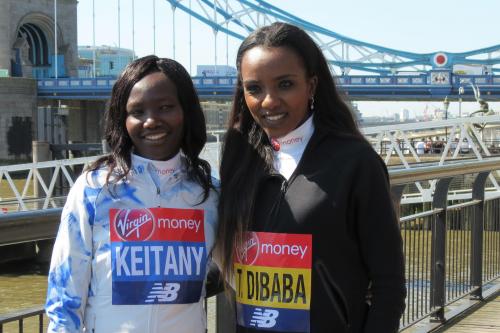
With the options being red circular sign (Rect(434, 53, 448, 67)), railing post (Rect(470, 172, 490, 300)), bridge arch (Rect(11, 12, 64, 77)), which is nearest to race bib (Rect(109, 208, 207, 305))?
railing post (Rect(470, 172, 490, 300))

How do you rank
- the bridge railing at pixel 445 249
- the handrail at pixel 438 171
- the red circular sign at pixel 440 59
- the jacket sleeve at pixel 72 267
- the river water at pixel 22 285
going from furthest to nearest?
the red circular sign at pixel 440 59 → the river water at pixel 22 285 → the bridge railing at pixel 445 249 → the handrail at pixel 438 171 → the jacket sleeve at pixel 72 267

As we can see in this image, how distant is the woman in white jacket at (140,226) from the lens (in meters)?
1.67

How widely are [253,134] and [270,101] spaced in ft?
0.56

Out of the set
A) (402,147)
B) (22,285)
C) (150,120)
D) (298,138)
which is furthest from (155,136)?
(402,147)

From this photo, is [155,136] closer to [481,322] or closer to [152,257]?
[152,257]

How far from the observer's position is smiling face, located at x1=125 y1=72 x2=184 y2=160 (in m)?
1.75

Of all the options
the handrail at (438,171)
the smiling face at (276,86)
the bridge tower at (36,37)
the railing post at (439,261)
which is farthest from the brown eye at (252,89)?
the bridge tower at (36,37)

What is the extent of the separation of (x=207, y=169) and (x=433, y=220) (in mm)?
2393

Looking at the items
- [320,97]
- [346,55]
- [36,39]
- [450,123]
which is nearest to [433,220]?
[320,97]

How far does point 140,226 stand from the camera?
170 cm

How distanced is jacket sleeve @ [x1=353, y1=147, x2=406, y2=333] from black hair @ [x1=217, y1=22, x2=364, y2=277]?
0.12 metres

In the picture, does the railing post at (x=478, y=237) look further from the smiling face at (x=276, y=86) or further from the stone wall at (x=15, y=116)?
the stone wall at (x=15, y=116)

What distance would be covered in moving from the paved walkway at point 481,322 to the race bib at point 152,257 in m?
2.45

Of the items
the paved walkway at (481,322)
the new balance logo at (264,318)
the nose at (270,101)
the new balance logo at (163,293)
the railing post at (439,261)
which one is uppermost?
the nose at (270,101)
